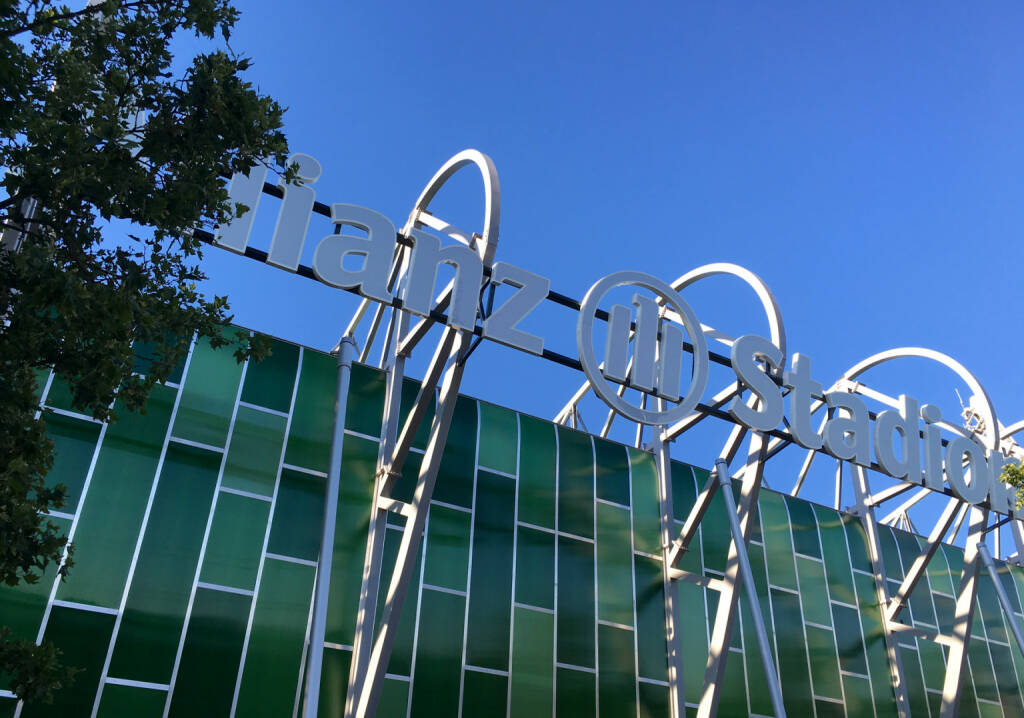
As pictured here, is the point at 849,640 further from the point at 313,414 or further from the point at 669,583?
the point at 313,414

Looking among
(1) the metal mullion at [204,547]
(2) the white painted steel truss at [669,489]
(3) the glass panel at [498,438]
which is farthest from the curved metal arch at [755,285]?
(1) the metal mullion at [204,547]

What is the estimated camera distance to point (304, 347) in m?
21.3

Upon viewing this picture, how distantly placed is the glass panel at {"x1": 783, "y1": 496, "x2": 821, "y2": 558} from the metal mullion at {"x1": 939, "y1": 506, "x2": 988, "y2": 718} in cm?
422

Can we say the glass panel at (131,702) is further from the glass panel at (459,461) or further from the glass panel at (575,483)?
the glass panel at (575,483)

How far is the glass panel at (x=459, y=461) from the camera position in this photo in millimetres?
21406

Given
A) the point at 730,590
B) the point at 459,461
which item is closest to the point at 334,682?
the point at 459,461

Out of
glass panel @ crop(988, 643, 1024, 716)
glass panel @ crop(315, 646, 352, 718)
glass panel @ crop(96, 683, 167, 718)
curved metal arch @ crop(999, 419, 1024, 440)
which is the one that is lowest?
glass panel @ crop(96, 683, 167, 718)

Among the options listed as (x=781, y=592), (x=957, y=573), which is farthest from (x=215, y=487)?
(x=957, y=573)

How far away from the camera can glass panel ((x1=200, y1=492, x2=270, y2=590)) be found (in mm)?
17656

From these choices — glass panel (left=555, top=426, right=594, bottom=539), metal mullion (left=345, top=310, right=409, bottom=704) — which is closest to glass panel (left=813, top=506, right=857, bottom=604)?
glass panel (left=555, top=426, right=594, bottom=539)

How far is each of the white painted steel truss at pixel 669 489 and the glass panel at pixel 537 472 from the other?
2.85 meters

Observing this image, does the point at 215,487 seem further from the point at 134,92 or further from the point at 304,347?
the point at 134,92

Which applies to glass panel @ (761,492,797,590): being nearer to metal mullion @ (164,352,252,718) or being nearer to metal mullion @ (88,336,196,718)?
metal mullion @ (164,352,252,718)

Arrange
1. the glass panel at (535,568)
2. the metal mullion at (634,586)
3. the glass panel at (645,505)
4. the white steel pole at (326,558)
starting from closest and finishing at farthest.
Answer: the white steel pole at (326,558), the glass panel at (535,568), the metal mullion at (634,586), the glass panel at (645,505)
